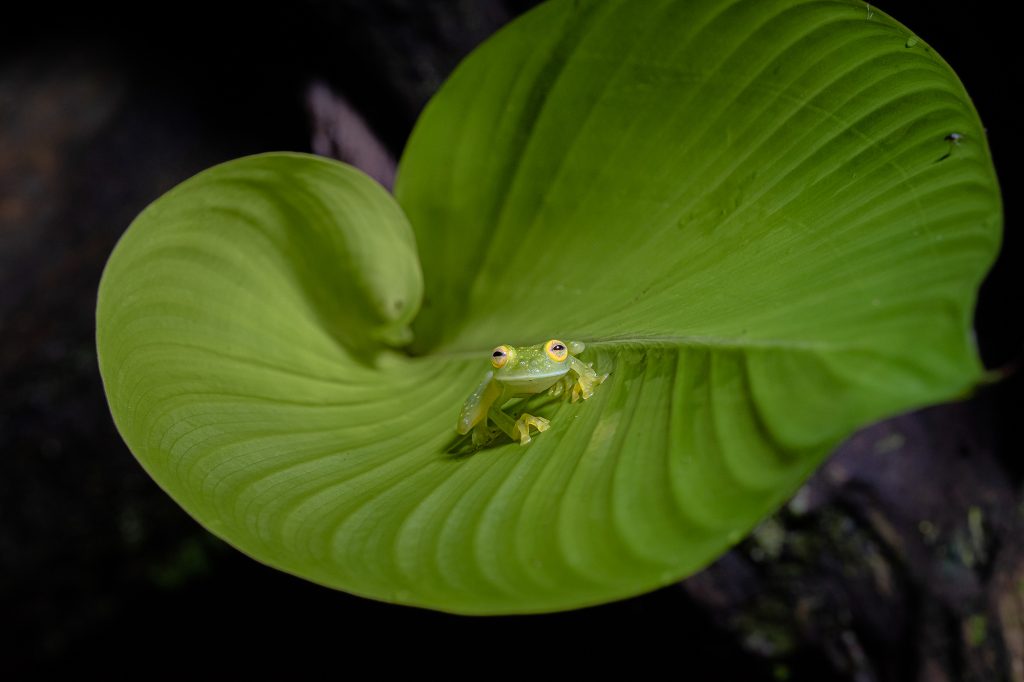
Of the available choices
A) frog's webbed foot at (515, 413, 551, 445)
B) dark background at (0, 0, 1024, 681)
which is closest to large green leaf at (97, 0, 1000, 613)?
frog's webbed foot at (515, 413, 551, 445)

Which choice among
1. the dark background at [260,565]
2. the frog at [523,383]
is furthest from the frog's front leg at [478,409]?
the dark background at [260,565]

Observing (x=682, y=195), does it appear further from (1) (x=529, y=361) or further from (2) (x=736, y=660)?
(2) (x=736, y=660)

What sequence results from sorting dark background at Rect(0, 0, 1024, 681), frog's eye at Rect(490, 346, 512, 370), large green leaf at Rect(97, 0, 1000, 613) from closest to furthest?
large green leaf at Rect(97, 0, 1000, 613)
frog's eye at Rect(490, 346, 512, 370)
dark background at Rect(0, 0, 1024, 681)

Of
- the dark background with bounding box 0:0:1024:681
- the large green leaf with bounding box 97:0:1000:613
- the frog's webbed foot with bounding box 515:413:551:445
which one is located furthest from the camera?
the dark background with bounding box 0:0:1024:681

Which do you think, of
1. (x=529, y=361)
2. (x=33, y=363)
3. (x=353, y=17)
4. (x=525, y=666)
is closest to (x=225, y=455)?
(x=529, y=361)

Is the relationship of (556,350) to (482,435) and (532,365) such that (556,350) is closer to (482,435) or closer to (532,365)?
(532,365)

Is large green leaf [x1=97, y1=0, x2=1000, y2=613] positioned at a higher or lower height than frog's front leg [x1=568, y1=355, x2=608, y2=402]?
higher

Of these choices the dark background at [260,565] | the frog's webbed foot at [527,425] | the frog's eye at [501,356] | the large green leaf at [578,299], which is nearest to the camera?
the large green leaf at [578,299]

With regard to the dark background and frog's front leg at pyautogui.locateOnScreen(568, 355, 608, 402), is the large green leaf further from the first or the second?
the dark background

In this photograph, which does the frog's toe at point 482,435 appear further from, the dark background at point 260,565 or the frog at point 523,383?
the dark background at point 260,565
